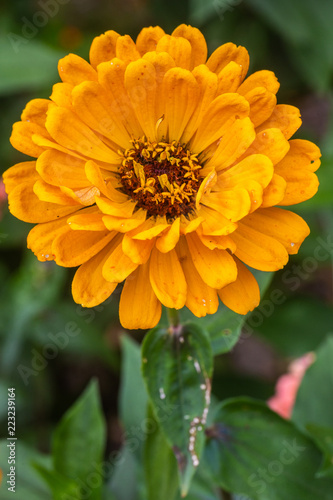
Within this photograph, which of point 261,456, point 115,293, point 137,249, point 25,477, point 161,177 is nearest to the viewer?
point 137,249

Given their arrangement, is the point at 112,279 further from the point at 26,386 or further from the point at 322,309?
the point at 322,309

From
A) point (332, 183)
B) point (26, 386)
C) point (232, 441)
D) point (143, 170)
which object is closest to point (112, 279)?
point (143, 170)

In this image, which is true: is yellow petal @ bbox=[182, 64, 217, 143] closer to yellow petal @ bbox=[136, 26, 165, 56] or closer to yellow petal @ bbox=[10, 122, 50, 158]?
yellow petal @ bbox=[136, 26, 165, 56]

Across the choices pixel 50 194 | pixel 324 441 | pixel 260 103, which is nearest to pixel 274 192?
pixel 260 103

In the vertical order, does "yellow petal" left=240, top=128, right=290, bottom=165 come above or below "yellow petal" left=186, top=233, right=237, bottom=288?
above

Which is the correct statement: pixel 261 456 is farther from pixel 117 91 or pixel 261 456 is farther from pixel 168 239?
pixel 117 91

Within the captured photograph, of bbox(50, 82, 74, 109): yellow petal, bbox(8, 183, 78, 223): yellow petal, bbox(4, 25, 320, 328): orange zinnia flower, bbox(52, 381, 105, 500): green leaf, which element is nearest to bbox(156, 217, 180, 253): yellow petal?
bbox(4, 25, 320, 328): orange zinnia flower
